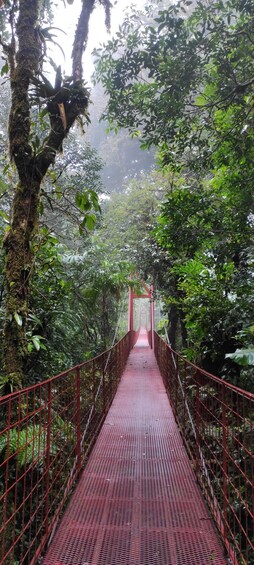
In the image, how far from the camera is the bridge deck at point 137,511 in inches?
59.4

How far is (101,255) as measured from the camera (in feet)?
19.7

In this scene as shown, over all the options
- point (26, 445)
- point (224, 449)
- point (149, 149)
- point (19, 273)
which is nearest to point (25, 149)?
point (19, 273)

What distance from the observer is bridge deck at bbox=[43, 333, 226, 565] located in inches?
59.4

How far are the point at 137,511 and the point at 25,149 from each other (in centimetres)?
216

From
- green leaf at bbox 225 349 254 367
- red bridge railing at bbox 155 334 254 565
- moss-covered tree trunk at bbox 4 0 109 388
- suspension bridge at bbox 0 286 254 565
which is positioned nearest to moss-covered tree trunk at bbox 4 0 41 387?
moss-covered tree trunk at bbox 4 0 109 388

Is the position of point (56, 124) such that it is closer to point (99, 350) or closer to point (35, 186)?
point (35, 186)

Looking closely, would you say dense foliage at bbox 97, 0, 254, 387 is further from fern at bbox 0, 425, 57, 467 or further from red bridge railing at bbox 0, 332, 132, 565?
fern at bbox 0, 425, 57, 467

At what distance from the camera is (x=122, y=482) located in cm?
219

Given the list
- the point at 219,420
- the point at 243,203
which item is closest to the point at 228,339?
the point at 243,203

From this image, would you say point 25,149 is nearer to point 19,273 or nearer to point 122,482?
point 19,273

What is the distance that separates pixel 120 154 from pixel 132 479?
25.0 metres

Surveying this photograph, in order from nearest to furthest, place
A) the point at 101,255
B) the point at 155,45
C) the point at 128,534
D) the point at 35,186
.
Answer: the point at 128,534 < the point at 35,186 < the point at 155,45 < the point at 101,255

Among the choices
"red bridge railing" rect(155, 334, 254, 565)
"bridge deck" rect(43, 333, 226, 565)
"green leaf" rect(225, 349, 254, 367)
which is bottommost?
"bridge deck" rect(43, 333, 226, 565)

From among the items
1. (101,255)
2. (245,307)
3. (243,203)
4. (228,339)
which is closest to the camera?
(245,307)
